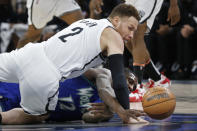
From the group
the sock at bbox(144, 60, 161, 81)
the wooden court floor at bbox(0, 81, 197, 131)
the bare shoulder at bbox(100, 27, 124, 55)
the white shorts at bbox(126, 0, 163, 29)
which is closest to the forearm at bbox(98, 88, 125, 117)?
the wooden court floor at bbox(0, 81, 197, 131)

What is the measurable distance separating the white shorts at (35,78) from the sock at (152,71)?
7.62 ft

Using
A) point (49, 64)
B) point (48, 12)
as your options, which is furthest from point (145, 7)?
point (49, 64)

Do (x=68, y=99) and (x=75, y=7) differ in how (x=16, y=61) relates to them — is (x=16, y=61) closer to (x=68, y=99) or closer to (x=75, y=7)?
(x=68, y=99)

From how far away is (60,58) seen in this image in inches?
166

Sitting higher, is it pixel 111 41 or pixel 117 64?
pixel 111 41

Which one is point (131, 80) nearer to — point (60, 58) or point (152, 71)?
point (60, 58)

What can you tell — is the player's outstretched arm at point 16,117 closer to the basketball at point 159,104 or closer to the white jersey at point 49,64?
the white jersey at point 49,64

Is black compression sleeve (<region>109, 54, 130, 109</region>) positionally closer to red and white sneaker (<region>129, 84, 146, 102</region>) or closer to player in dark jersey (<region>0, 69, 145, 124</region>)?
player in dark jersey (<region>0, 69, 145, 124</region>)

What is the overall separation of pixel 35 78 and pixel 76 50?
1.25 ft

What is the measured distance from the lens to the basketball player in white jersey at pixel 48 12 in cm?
680

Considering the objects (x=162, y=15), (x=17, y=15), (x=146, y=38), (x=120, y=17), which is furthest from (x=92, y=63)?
(x=17, y=15)

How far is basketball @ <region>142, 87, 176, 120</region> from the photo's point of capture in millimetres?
4234

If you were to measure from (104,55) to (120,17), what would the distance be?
1.13ft

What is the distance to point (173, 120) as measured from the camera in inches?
172
